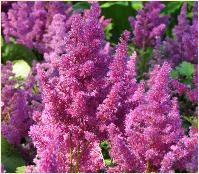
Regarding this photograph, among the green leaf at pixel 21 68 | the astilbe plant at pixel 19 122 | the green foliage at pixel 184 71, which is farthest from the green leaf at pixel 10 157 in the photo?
the green leaf at pixel 21 68

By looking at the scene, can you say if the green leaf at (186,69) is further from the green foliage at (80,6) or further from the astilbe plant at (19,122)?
the green foliage at (80,6)

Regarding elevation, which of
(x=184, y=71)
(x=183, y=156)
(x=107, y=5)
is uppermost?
(x=107, y=5)

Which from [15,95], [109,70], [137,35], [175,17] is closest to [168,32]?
[175,17]

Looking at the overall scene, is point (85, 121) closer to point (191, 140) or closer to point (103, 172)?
point (103, 172)

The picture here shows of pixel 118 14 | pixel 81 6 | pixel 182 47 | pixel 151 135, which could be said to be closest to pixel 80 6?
pixel 81 6

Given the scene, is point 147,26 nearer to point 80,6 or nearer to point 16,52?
point 16,52
